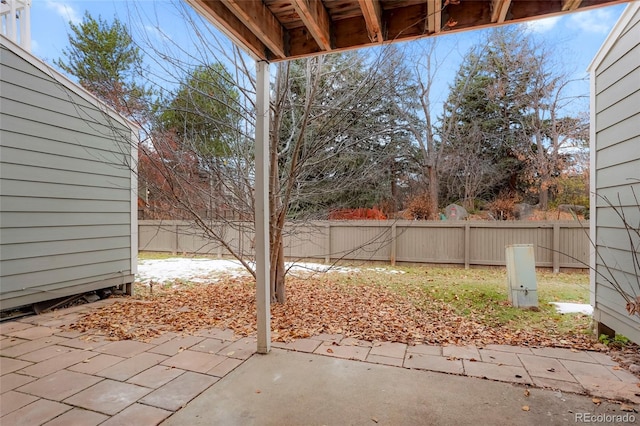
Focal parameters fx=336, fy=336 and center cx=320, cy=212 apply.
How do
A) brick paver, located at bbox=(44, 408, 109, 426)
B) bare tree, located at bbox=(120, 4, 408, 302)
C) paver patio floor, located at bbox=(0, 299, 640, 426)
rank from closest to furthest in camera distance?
brick paver, located at bbox=(44, 408, 109, 426)
paver patio floor, located at bbox=(0, 299, 640, 426)
bare tree, located at bbox=(120, 4, 408, 302)

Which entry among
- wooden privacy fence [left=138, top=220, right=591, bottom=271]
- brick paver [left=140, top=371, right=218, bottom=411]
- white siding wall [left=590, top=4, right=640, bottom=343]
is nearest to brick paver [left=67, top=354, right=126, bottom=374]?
brick paver [left=140, top=371, right=218, bottom=411]

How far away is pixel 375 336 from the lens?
3189 mm

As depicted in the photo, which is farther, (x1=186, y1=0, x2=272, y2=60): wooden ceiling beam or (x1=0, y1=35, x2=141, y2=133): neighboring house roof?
(x1=0, y1=35, x2=141, y2=133): neighboring house roof

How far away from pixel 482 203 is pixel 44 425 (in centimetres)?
1299

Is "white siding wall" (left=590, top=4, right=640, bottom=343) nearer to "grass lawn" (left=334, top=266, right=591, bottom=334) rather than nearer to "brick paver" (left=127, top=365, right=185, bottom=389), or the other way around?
"grass lawn" (left=334, top=266, right=591, bottom=334)

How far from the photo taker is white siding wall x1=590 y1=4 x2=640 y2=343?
2.59 meters

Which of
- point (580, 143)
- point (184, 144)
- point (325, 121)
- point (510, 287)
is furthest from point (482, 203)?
point (184, 144)

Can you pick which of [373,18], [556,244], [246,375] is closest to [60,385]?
[246,375]

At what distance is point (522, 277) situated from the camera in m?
4.14

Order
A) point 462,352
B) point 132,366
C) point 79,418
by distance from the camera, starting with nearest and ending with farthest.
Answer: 1. point 79,418
2. point 132,366
3. point 462,352

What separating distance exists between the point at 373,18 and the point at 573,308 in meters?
4.16

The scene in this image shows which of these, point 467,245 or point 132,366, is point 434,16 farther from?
point 467,245

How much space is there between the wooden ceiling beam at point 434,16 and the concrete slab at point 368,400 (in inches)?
92.6

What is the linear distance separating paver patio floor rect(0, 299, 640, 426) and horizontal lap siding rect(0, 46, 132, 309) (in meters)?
0.97
